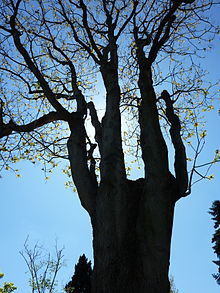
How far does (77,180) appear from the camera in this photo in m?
3.79

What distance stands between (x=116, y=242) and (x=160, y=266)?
52cm

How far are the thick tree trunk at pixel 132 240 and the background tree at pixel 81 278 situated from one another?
1696cm

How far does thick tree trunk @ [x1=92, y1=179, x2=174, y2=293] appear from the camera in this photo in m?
2.77

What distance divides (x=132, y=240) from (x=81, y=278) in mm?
18245

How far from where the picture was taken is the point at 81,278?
19141 millimetres

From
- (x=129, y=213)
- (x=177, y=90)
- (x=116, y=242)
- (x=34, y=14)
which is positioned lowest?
(x=116, y=242)

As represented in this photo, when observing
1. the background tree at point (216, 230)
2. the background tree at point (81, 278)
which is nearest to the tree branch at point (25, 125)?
the background tree at point (216, 230)

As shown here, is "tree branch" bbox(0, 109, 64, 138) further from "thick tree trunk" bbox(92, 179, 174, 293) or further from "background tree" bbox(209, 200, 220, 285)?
"background tree" bbox(209, 200, 220, 285)

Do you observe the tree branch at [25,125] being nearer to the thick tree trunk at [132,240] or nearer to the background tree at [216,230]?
the thick tree trunk at [132,240]

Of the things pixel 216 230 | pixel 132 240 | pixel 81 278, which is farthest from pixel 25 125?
pixel 81 278

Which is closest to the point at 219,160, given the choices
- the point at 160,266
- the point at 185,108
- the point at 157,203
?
the point at 157,203

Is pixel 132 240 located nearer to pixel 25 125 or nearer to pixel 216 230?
pixel 25 125

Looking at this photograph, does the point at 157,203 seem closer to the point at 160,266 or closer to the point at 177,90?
the point at 160,266

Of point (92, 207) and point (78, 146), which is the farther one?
point (78, 146)
